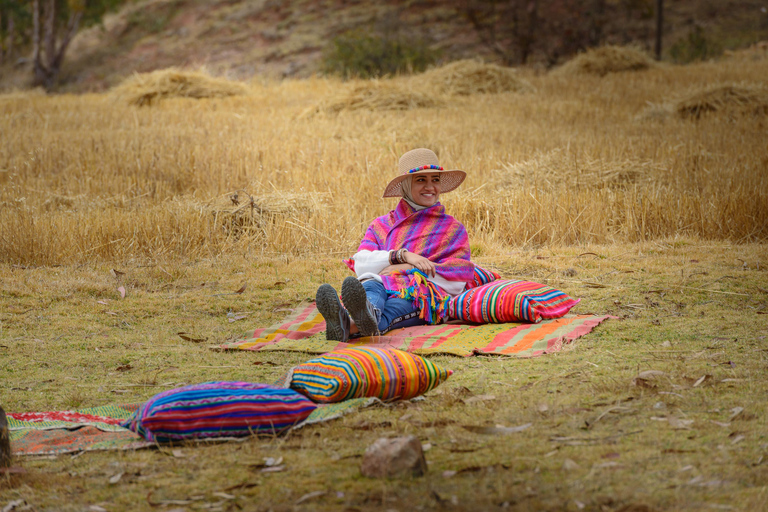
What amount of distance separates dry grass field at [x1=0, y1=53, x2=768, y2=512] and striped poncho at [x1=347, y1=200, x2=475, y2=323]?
33.0 inches

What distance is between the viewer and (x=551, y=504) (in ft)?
6.85

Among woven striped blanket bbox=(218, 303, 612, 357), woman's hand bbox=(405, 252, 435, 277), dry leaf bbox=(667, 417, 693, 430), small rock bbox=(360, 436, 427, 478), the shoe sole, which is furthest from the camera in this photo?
woman's hand bbox=(405, 252, 435, 277)

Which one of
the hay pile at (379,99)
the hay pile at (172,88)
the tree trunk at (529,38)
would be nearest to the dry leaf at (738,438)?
the hay pile at (379,99)

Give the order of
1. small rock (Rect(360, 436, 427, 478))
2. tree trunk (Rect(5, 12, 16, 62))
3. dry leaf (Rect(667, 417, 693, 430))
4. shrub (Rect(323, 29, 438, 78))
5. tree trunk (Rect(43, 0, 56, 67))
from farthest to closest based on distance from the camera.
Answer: tree trunk (Rect(5, 12, 16, 62)) < tree trunk (Rect(43, 0, 56, 67)) < shrub (Rect(323, 29, 438, 78)) < dry leaf (Rect(667, 417, 693, 430)) < small rock (Rect(360, 436, 427, 478))

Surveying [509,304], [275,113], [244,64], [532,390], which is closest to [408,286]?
[509,304]

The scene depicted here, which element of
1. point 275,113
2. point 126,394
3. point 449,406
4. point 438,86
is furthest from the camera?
point 438,86

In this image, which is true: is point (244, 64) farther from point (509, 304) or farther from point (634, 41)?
point (509, 304)

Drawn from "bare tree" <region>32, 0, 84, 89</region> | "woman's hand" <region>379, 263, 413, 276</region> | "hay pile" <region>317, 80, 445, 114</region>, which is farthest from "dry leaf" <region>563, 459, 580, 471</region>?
"bare tree" <region>32, 0, 84, 89</region>

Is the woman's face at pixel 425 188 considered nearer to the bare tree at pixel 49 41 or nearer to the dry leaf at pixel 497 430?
the dry leaf at pixel 497 430

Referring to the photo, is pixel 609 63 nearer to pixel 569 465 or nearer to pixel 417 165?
pixel 417 165

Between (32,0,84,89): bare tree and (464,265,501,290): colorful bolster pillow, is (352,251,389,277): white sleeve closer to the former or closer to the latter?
(464,265,501,290): colorful bolster pillow

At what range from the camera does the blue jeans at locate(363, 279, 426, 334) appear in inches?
181

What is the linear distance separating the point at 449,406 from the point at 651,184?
567 cm

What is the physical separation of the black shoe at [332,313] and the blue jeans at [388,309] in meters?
0.23
